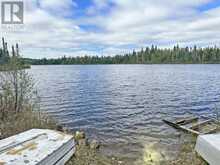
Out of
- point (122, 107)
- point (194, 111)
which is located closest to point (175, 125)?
point (194, 111)

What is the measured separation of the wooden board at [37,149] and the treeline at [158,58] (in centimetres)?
11879

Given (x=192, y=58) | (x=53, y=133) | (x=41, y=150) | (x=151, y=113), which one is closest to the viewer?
(x=41, y=150)

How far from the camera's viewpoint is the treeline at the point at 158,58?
131750mm

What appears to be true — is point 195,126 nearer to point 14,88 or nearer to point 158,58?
point 14,88

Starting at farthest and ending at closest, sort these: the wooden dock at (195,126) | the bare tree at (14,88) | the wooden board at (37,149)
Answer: the wooden dock at (195,126), the bare tree at (14,88), the wooden board at (37,149)

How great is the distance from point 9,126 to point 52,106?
11740 millimetres

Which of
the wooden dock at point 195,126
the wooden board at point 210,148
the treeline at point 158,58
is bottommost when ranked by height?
the wooden dock at point 195,126

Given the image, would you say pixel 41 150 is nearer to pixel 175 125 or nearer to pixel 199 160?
pixel 199 160

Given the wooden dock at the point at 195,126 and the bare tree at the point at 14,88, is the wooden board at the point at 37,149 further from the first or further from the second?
the wooden dock at the point at 195,126

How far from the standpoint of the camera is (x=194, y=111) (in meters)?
17.8

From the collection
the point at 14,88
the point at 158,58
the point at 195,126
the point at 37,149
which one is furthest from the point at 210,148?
the point at 158,58

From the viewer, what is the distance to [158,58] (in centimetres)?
14412

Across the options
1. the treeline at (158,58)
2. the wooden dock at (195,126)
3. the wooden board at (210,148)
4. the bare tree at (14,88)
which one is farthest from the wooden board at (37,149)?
the treeline at (158,58)

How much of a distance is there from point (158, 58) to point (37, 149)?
143 meters
